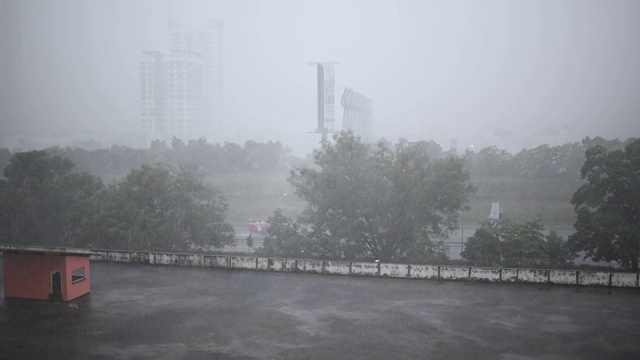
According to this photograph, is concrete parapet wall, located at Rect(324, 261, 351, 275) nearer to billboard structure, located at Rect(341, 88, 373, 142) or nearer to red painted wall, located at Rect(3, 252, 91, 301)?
red painted wall, located at Rect(3, 252, 91, 301)

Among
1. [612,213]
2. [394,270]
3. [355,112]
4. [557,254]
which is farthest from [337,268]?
[355,112]

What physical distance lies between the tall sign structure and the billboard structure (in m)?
2.75

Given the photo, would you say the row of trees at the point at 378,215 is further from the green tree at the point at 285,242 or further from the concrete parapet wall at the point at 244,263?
the concrete parapet wall at the point at 244,263

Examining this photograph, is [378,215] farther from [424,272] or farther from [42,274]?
[42,274]

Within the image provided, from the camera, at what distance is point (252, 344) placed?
11.2 m

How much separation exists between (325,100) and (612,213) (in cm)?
5373

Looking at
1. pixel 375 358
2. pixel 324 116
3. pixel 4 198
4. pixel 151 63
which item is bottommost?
pixel 375 358

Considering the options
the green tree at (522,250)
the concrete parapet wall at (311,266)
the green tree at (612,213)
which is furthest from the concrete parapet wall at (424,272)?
the green tree at (612,213)

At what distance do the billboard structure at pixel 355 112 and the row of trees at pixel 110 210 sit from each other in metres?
46.6

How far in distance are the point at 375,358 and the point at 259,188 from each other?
205ft

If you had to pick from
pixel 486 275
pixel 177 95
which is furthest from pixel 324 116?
pixel 177 95

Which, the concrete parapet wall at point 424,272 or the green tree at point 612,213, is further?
the green tree at point 612,213

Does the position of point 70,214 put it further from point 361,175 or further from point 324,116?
point 324,116

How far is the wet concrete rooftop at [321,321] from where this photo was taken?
426 inches
